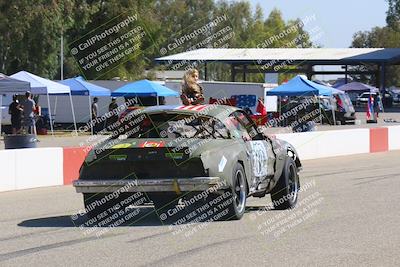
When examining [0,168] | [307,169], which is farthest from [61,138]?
[0,168]

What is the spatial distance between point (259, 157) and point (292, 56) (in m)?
59.1

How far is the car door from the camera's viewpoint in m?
10.1

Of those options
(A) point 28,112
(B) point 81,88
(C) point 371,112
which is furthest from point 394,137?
(C) point 371,112

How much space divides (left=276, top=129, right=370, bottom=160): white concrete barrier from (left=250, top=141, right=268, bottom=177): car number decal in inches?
416

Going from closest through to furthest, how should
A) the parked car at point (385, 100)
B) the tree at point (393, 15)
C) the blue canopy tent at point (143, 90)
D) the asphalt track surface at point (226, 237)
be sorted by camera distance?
the asphalt track surface at point (226, 237)
the blue canopy tent at point (143, 90)
the parked car at point (385, 100)
the tree at point (393, 15)

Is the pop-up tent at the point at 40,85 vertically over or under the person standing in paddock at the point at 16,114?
over

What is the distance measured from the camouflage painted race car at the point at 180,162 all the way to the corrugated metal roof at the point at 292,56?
54969 millimetres

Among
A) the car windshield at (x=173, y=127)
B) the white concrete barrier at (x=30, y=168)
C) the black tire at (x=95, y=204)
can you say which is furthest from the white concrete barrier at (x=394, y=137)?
the black tire at (x=95, y=204)

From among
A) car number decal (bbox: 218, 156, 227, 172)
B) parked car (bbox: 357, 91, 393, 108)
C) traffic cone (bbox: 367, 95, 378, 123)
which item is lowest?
parked car (bbox: 357, 91, 393, 108)

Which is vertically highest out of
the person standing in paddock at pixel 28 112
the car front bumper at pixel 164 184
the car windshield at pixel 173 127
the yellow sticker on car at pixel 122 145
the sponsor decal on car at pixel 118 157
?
the car windshield at pixel 173 127

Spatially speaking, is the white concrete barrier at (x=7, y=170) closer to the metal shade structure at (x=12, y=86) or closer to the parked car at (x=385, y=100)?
the metal shade structure at (x=12, y=86)

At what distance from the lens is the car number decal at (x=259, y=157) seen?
10.2 metres

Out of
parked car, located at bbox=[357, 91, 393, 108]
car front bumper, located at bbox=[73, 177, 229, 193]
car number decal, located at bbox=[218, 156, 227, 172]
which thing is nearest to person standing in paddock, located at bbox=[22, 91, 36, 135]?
car front bumper, located at bbox=[73, 177, 229, 193]

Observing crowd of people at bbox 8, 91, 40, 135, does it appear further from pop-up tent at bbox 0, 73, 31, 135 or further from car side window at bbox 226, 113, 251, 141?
car side window at bbox 226, 113, 251, 141
